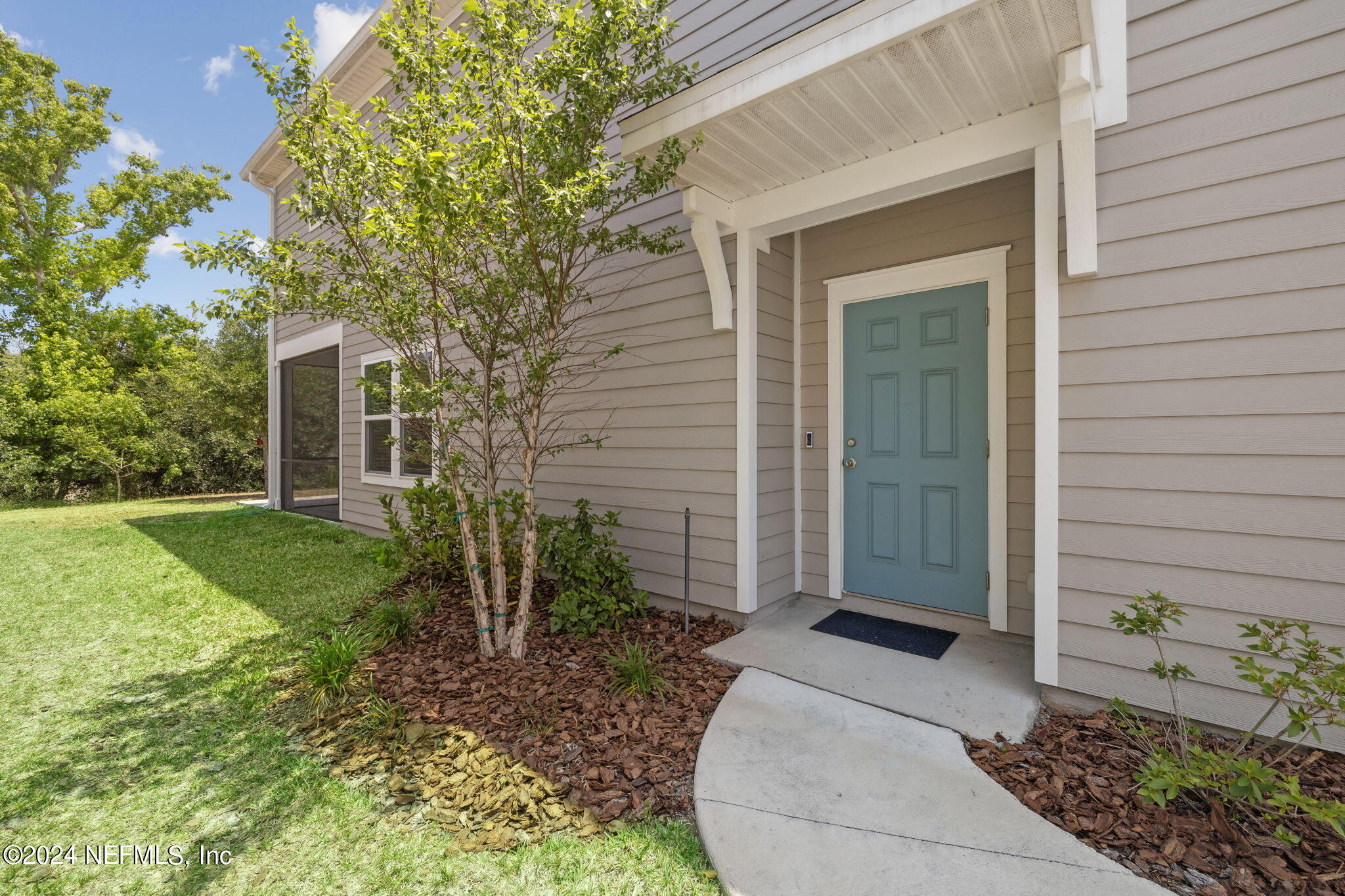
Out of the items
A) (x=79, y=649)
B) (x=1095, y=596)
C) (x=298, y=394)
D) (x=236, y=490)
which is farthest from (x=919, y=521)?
(x=236, y=490)

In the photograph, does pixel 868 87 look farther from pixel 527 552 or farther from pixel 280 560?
pixel 280 560

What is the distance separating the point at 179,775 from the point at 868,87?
3.75 meters

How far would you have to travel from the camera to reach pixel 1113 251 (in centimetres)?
228

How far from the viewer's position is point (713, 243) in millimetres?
3250

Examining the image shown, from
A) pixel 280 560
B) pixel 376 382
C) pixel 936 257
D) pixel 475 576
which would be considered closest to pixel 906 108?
pixel 936 257

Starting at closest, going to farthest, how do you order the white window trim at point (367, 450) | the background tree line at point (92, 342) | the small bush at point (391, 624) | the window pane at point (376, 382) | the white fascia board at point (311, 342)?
the small bush at point (391, 624), the window pane at point (376, 382), the white window trim at point (367, 450), the white fascia board at point (311, 342), the background tree line at point (92, 342)

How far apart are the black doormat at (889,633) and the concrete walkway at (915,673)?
54 mm

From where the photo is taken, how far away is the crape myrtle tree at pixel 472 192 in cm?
246

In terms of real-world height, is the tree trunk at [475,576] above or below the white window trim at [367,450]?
below

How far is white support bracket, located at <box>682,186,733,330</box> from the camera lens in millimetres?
3145

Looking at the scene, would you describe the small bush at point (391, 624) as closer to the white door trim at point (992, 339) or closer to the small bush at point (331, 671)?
the small bush at point (331, 671)

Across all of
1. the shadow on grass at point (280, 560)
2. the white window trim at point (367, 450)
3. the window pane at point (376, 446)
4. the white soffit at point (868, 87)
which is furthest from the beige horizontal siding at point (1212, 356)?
the window pane at point (376, 446)

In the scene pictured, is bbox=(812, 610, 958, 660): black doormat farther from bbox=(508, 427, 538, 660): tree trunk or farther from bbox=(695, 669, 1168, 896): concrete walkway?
bbox=(508, 427, 538, 660): tree trunk

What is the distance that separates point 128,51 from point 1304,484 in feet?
67.5
